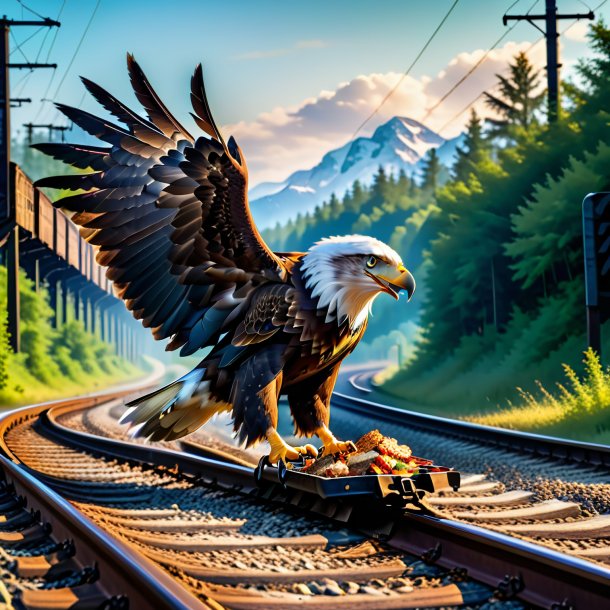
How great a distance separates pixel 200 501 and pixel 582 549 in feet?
8.76

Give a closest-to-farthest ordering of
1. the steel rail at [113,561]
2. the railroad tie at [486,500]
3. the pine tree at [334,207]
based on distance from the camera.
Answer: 1. the steel rail at [113,561]
2. the railroad tie at [486,500]
3. the pine tree at [334,207]

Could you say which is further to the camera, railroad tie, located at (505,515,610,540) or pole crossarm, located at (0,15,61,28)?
pole crossarm, located at (0,15,61,28)

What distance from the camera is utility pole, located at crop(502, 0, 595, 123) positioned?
1925cm

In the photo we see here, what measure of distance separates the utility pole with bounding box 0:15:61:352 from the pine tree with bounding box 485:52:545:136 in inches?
794

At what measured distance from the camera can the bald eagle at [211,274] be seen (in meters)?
5.46

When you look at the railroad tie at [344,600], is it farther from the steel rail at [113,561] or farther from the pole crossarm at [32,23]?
the pole crossarm at [32,23]

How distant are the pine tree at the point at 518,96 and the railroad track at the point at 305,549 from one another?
34.8 metres

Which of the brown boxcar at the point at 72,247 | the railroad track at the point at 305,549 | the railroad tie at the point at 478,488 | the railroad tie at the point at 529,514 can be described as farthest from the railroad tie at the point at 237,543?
the brown boxcar at the point at 72,247

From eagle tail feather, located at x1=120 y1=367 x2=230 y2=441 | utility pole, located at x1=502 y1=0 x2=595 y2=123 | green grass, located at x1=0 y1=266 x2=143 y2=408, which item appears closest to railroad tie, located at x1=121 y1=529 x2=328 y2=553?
eagle tail feather, located at x1=120 y1=367 x2=230 y2=441

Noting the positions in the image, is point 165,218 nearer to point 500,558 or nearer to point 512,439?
point 500,558

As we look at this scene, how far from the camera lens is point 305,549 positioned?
4.74m

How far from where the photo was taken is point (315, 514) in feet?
17.9

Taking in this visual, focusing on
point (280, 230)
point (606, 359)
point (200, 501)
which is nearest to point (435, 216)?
point (606, 359)

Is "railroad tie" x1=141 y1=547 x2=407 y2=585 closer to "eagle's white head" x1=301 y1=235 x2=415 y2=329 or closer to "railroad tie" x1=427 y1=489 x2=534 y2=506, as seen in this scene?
"eagle's white head" x1=301 y1=235 x2=415 y2=329
